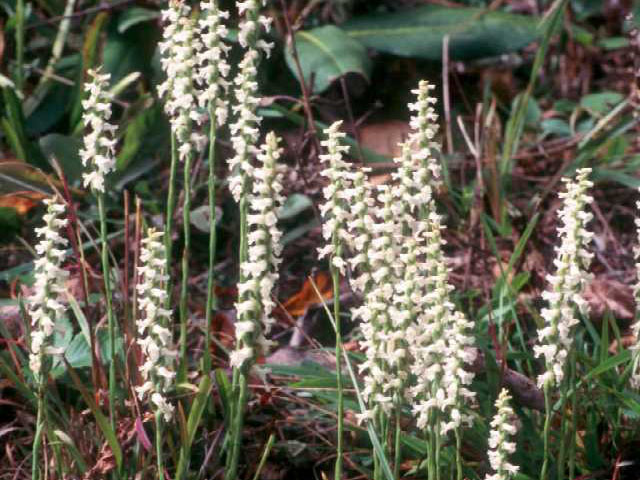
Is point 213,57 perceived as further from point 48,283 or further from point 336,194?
point 48,283

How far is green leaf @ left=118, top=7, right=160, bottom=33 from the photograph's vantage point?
12.5ft

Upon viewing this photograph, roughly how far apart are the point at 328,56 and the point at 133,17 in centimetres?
70

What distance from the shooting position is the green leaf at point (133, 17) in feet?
12.5

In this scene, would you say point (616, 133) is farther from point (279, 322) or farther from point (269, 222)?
point (269, 222)

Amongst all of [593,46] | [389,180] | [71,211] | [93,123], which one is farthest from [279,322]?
[593,46]

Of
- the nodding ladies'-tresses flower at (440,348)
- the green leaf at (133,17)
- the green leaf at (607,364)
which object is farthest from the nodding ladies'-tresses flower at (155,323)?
the green leaf at (133,17)

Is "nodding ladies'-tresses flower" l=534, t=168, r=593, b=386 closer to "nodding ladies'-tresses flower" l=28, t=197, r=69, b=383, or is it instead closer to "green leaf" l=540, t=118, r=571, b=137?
"nodding ladies'-tresses flower" l=28, t=197, r=69, b=383

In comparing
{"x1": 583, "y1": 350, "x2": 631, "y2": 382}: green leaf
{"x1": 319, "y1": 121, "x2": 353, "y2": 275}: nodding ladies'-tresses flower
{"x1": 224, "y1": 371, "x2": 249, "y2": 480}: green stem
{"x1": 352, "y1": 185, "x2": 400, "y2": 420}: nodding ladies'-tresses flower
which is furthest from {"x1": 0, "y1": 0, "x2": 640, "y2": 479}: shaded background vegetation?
{"x1": 319, "y1": 121, "x2": 353, "y2": 275}: nodding ladies'-tresses flower

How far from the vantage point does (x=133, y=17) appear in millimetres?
3844

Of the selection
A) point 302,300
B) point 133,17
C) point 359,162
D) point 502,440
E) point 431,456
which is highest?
point 133,17

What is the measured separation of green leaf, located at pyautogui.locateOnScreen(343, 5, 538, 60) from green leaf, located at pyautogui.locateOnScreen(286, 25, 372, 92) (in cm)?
24

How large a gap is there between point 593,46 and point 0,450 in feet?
10.8

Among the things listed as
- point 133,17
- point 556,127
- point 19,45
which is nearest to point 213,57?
point 19,45

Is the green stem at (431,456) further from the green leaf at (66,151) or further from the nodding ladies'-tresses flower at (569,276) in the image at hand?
the green leaf at (66,151)
